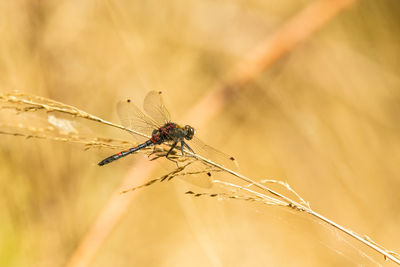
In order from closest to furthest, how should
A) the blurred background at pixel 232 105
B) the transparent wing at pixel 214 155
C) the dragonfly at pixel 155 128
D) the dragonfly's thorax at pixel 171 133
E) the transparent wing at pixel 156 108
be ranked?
the transparent wing at pixel 214 155 → the dragonfly at pixel 155 128 → the dragonfly's thorax at pixel 171 133 → the transparent wing at pixel 156 108 → the blurred background at pixel 232 105

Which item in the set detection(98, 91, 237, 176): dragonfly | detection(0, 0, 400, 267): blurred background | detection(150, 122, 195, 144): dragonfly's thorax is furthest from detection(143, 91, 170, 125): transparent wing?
detection(0, 0, 400, 267): blurred background

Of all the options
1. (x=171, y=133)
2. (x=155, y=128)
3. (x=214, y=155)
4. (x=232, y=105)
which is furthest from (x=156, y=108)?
(x=232, y=105)

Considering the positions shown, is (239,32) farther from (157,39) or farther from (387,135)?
(387,135)

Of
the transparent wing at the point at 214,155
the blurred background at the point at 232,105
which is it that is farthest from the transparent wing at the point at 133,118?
the blurred background at the point at 232,105

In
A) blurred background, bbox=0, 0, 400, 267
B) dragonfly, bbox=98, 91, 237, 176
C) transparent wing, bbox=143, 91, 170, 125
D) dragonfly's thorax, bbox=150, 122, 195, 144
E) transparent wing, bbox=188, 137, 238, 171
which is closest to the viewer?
transparent wing, bbox=188, 137, 238, 171

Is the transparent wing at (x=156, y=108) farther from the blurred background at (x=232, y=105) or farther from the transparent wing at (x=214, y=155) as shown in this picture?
the blurred background at (x=232, y=105)

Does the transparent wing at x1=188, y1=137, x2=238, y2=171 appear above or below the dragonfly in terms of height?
below

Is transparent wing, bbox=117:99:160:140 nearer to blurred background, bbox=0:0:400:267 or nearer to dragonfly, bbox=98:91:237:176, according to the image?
dragonfly, bbox=98:91:237:176

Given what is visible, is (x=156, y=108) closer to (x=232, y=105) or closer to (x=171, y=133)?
(x=171, y=133)
